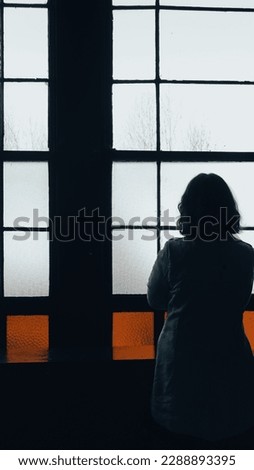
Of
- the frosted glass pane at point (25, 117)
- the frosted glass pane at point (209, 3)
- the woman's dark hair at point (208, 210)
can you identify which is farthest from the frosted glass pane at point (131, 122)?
the woman's dark hair at point (208, 210)

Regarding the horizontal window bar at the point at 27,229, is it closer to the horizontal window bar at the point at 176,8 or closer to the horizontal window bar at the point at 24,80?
the horizontal window bar at the point at 24,80

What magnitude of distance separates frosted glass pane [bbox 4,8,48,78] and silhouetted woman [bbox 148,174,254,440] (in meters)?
1.39

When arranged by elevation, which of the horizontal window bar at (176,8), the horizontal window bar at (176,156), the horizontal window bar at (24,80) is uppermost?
the horizontal window bar at (176,8)

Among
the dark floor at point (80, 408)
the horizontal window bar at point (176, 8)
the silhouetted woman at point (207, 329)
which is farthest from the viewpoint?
the horizontal window bar at point (176, 8)

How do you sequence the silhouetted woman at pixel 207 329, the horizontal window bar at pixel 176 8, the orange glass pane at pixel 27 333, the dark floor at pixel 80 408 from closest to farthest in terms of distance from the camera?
1. the silhouetted woman at pixel 207 329
2. the dark floor at pixel 80 408
3. the orange glass pane at pixel 27 333
4. the horizontal window bar at pixel 176 8

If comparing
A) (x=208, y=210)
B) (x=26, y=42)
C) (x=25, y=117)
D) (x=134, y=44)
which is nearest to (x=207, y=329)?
(x=208, y=210)

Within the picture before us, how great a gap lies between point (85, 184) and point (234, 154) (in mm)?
830

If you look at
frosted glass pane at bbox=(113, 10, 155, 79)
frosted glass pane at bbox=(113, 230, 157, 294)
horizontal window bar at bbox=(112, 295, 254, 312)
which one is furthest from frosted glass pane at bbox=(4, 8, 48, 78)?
horizontal window bar at bbox=(112, 295, 254, 312)

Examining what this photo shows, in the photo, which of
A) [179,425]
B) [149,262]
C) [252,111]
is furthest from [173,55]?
[179,425]

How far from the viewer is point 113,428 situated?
238 centimetres

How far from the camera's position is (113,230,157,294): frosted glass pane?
274cm

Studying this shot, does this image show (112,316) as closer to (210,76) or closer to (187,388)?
(187,388)

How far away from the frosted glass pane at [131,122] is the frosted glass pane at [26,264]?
67 centimetres

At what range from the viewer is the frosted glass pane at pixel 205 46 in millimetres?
2789
